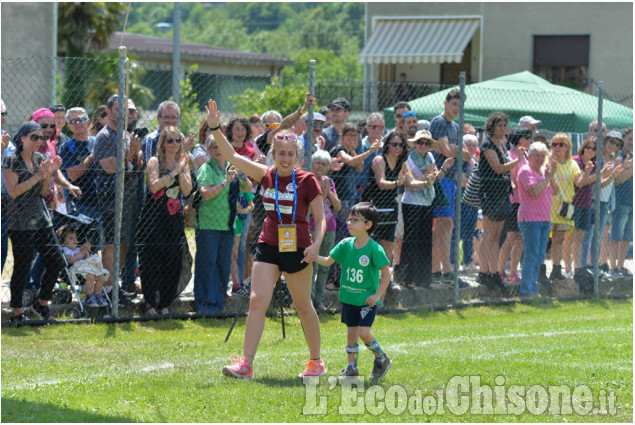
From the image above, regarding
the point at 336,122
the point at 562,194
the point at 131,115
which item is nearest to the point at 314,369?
the point at 131,115

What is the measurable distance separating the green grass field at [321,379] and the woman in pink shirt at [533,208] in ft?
4.87

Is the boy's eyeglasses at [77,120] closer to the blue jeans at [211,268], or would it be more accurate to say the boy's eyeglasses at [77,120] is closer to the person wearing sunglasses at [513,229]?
the blue jeans at [211,268]

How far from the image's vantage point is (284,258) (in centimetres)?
800

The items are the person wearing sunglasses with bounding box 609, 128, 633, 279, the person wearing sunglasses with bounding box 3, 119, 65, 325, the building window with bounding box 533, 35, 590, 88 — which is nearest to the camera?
the person wearing sunglasses with bounding box 3, 119, 65, 325

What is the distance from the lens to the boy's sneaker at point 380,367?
8.01 m

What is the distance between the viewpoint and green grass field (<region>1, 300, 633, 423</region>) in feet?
22.5

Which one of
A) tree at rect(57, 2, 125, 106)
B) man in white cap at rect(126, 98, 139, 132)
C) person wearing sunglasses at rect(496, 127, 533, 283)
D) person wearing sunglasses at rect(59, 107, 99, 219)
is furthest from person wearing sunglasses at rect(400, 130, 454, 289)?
tree at rect(57, 2, 125, 106)

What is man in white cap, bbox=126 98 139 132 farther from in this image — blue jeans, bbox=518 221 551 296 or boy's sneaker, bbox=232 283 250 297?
blue jeans, bbox=518 221 551 296

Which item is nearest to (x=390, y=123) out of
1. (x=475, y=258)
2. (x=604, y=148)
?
(x=475, y=258)

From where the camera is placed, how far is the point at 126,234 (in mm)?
11055

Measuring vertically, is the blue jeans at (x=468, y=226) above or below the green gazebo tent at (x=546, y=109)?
below

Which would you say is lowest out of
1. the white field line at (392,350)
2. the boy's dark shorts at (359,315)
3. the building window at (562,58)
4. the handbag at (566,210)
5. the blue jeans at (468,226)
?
the white field line at (392,350)

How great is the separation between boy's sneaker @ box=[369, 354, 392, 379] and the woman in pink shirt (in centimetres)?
550

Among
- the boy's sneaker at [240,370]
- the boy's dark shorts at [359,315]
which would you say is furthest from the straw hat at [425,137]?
the boy's sneaker at [240,370]
